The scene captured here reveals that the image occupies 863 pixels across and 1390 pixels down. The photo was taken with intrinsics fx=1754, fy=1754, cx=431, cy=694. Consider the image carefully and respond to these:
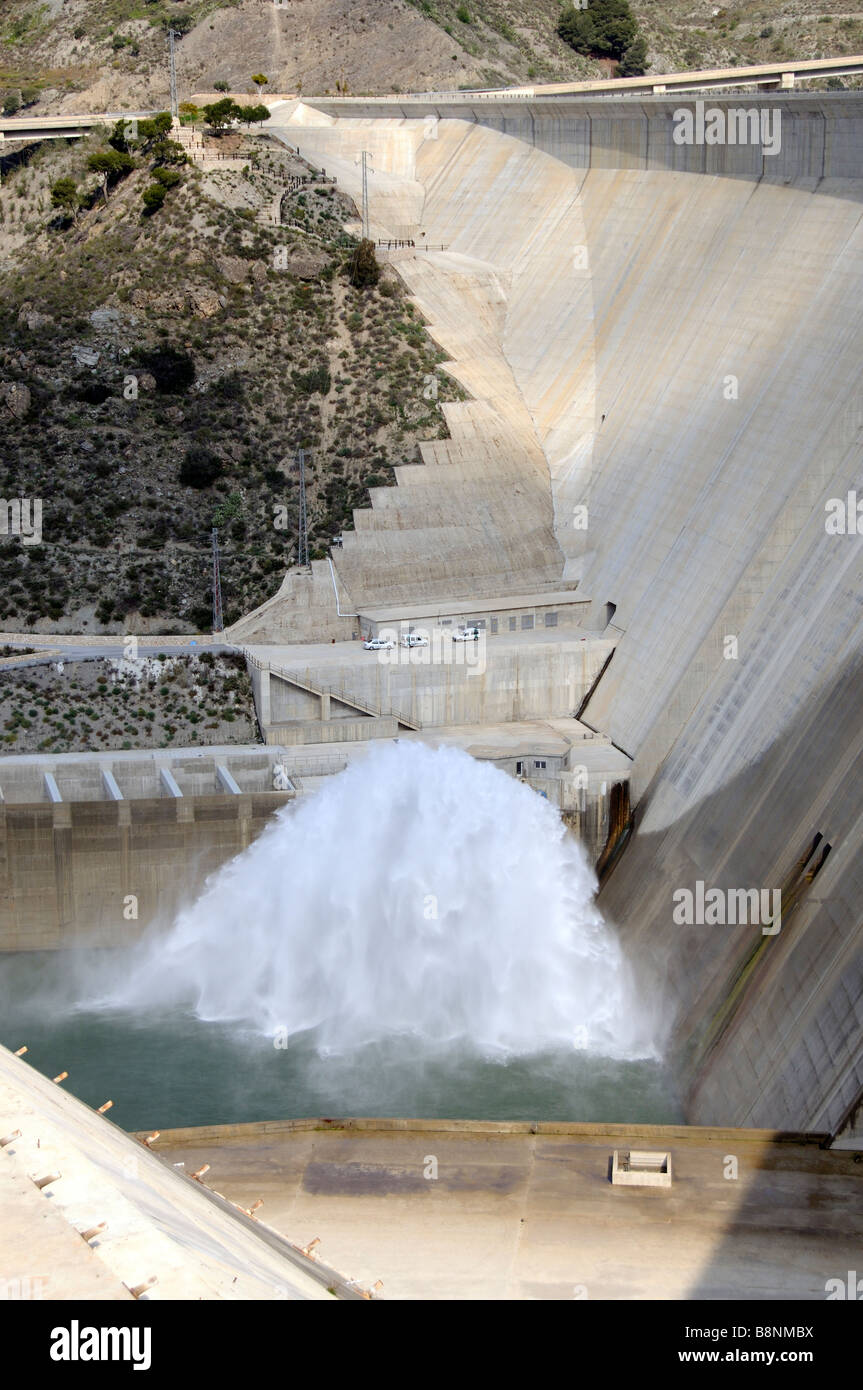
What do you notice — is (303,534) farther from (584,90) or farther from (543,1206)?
(584,90)

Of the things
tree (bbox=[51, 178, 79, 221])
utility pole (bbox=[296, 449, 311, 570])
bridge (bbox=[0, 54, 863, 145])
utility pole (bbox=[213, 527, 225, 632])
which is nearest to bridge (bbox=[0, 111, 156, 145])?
bridge (bbox=[0, 54, 863, 145])

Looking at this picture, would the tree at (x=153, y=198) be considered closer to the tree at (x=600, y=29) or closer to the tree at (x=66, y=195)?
the tree at (x=66, y=195)

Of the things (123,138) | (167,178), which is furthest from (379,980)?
(123,138)

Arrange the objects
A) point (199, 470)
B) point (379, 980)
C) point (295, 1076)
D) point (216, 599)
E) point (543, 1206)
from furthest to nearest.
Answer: point (199, 470) → point (216, 599) → point (379, 980) → point (295, 1076) → point (543, 1206)

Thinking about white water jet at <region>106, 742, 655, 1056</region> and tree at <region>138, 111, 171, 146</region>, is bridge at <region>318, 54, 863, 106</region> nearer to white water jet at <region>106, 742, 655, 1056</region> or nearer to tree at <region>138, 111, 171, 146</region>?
tree at <region>138, 111, 171, 146</region>

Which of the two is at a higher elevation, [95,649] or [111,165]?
[111,165]

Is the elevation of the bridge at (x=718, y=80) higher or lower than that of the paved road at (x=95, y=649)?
higher

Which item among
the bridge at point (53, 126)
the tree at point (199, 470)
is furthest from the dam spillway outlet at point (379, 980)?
the bridge at point (53, 126)

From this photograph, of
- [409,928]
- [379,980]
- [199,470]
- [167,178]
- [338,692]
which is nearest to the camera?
[379,980]
